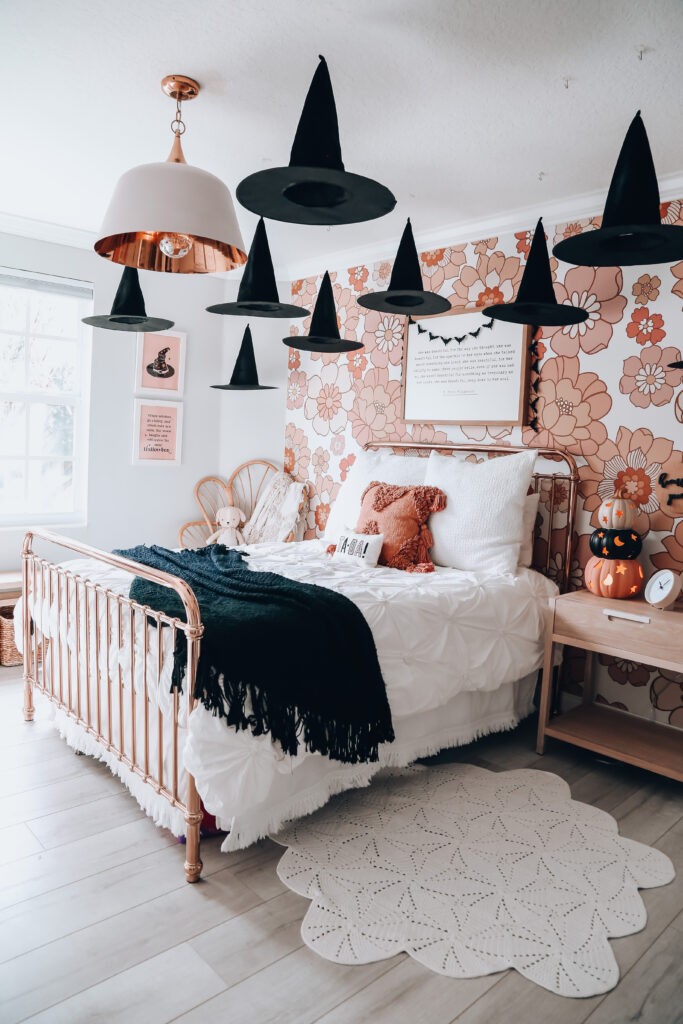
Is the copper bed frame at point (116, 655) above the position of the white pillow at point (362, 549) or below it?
below

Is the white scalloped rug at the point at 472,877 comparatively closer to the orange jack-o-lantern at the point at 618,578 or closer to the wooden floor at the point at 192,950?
the wooden floor at the point at 192,950

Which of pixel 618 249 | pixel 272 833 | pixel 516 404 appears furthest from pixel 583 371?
pixel 272 833

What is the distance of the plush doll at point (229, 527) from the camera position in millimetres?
4609

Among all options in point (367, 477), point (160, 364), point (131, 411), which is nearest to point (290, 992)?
point (367, 477)

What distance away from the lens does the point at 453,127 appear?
2.63 meters

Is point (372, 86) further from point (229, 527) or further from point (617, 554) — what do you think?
point (229, 527)

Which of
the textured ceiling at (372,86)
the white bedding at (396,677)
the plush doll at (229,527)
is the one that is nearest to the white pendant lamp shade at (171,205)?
the textured ceiling at (372,86)

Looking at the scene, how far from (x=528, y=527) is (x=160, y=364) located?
8.56 ft

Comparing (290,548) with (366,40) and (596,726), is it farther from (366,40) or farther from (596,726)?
(366,40)

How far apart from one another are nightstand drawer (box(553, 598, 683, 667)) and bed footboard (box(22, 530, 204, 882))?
159cm

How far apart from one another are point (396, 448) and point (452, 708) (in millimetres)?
1765

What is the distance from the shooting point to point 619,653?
2676mm

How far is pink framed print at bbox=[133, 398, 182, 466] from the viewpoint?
4.50m

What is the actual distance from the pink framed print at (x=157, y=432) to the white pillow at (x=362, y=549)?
5.96ft
